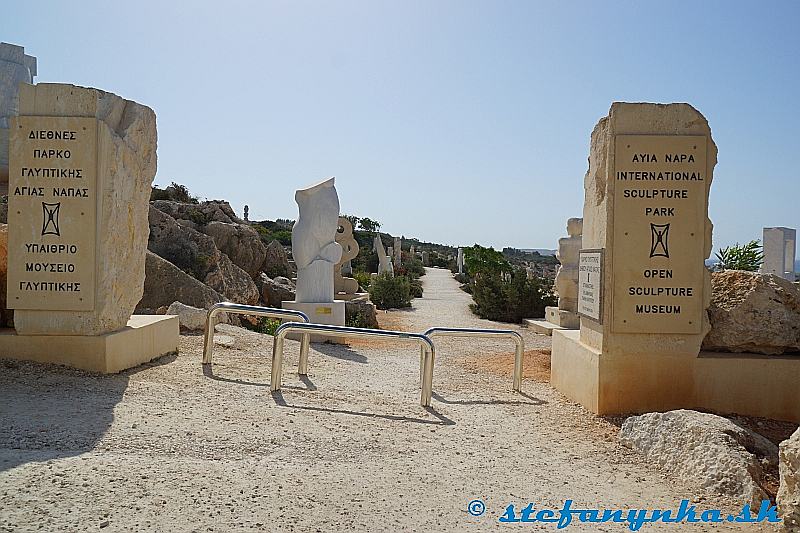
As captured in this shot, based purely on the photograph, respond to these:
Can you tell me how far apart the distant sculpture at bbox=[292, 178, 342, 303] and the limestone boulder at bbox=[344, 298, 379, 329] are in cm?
231

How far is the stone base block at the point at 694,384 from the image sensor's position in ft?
18.0

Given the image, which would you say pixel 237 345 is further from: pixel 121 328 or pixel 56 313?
pixel 56 313

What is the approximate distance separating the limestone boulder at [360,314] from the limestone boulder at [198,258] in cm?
237

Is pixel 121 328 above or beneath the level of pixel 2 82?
beneath

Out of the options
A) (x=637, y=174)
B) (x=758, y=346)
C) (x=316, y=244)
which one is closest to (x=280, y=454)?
(x=637, y=174)

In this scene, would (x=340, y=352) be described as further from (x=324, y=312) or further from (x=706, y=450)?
(x=706, y=450)

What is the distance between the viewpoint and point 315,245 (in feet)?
35.6

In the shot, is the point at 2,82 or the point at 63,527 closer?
the point at 63,527

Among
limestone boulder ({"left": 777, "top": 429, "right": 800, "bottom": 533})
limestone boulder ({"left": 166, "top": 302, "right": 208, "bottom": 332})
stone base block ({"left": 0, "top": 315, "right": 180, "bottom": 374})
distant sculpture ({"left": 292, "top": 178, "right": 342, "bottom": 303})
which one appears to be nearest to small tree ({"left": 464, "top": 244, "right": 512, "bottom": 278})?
distant sculpture ({"left": 292, "top": 178, "right": 342, "bottom": 303})

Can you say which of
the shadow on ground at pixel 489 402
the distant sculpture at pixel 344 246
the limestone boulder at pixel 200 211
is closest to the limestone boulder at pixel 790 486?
the shadow on ground at pixel 489 402

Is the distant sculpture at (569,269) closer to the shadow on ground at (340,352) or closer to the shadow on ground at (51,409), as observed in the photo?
the shadow on ground at (340,352)

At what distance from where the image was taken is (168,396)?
17.0 ft

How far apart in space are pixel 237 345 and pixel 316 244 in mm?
2758

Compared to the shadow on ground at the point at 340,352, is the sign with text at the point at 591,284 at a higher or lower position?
higher
